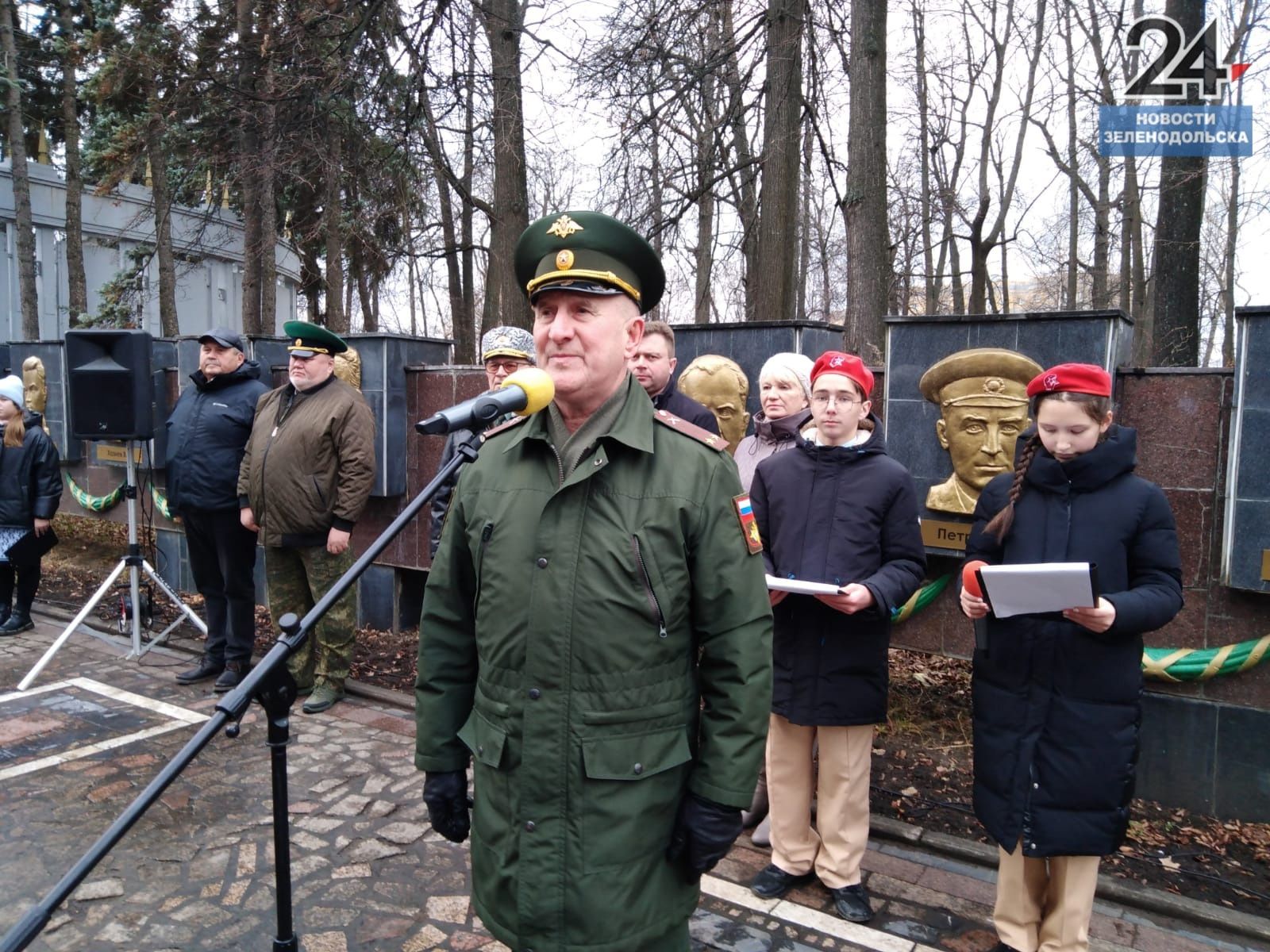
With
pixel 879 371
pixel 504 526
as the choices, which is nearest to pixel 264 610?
pixel 879 371

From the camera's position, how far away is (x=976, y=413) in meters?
4.34

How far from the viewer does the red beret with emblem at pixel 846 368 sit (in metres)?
3.29

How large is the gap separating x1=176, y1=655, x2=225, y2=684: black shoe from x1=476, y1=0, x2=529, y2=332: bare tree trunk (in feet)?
15.7

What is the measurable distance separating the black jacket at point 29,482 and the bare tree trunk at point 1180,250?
396 inches

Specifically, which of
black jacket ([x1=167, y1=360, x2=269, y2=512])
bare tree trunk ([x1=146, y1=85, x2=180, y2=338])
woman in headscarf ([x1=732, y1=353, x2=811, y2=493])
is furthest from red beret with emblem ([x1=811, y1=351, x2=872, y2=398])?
bare tree trunk ([x1=146, y1=85, x2=180, y2=338])

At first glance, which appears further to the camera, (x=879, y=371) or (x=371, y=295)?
(x=371, y=295)

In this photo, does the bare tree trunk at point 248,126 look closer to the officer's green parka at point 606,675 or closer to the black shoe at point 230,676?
the black shoe at point 230,676

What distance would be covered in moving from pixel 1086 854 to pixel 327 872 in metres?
2.66

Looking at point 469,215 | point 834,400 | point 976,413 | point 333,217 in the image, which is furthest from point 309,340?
point 469,215

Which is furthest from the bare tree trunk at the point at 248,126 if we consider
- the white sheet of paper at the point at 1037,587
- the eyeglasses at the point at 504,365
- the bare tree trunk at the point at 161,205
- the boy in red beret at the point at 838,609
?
the white sheet of paper at the point at 1037,587

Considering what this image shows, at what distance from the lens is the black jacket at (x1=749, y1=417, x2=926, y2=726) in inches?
130

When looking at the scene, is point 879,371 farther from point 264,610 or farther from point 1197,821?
point 264,610

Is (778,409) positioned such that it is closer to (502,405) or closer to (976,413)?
(976,413)

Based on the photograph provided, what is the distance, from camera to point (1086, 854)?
2719 millimetres
